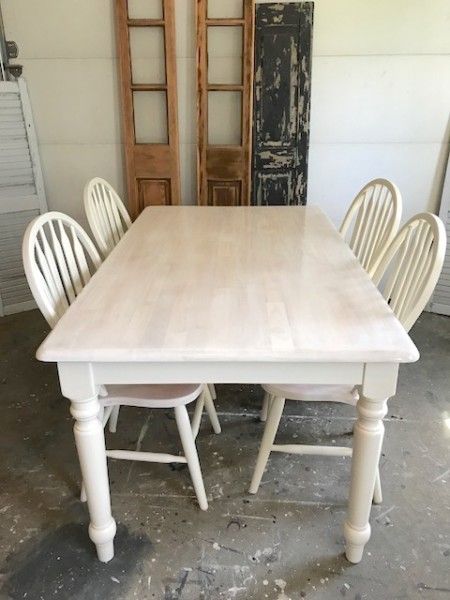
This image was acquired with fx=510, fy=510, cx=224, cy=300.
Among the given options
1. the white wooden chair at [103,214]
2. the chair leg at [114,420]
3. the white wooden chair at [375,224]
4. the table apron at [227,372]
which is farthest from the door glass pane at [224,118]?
the table apron at [227,372]

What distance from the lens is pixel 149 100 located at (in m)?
2.79

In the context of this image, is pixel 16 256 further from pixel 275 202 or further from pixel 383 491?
pixel 383 491

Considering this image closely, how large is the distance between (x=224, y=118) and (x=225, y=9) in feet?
1.73

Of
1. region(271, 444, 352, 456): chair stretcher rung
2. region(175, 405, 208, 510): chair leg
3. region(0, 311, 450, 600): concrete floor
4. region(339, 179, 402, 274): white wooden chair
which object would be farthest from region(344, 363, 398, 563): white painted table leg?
region(339, 179, 402, 274): white wooden chair

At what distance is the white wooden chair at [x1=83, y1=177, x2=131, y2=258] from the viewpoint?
2.08m

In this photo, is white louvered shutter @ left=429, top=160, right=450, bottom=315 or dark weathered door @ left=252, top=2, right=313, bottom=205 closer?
dark weathered door @ left=252, top=2, right=313, bottom=205

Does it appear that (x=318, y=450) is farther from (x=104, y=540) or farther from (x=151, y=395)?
(x=104, y=540)

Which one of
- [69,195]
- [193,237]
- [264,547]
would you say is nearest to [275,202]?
[193,237]

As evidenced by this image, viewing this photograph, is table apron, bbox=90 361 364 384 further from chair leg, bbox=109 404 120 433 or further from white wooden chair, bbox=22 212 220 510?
chair leg, bbox=109 404 120 433

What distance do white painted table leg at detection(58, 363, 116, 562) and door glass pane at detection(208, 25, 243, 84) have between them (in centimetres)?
202

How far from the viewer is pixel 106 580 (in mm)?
1481

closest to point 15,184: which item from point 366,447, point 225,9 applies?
point 225,9

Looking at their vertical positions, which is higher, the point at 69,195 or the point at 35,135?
the point at 35,135

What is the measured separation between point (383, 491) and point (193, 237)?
3.83ft
